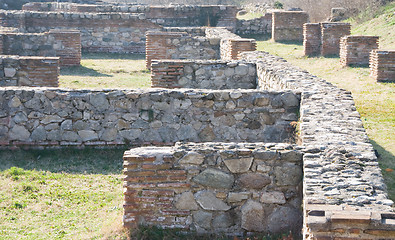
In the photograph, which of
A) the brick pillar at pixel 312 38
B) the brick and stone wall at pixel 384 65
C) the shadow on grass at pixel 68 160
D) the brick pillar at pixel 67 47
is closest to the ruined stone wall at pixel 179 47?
the brick pillar at pixel 67 47

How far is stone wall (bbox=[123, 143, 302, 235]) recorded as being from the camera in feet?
14.9

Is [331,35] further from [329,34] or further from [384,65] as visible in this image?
[384,65]

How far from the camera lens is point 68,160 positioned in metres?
6.87

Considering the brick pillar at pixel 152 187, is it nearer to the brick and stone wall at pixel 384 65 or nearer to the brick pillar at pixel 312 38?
the brick and stone wall at pixel 384 65

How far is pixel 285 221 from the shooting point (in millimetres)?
4555

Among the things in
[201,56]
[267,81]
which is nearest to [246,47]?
[201,56]

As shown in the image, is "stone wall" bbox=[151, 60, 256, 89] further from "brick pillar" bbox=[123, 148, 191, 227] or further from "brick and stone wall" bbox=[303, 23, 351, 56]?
"brick and stone wall" bbox=[303, 23, 351, 56]

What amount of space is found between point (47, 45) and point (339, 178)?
1232 cm

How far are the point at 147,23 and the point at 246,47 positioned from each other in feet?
23.4

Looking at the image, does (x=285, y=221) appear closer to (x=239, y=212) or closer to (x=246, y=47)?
(x=239, y=212)

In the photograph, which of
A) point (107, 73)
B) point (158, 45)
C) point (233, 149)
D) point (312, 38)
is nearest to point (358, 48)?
point (312, 38)

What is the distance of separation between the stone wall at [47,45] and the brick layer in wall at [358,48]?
269 inches

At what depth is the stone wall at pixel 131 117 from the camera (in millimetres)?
6879

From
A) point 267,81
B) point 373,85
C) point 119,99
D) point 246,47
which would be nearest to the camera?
point 119,99
